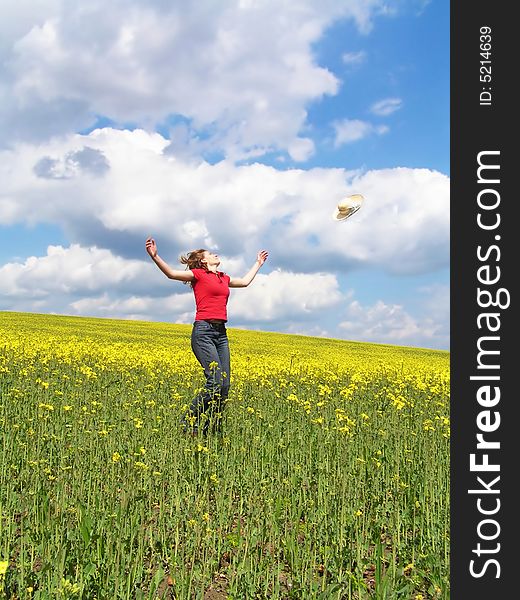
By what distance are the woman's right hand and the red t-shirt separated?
2.34ft

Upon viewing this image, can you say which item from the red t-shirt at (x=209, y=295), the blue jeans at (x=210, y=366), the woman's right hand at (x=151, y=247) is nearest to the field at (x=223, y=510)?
the blue jeans at (x=210, y=366)

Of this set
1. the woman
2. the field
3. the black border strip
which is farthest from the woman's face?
the black border strip

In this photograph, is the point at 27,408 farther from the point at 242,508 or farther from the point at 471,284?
the point at 471,284

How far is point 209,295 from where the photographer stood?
7.91 m

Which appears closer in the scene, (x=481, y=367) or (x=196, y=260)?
(x=481, y=367)

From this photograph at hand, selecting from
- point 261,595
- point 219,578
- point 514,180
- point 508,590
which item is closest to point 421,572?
point 508,590

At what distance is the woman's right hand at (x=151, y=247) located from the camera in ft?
24.4

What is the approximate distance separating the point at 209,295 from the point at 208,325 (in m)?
0.38

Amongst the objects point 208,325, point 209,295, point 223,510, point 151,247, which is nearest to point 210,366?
point 208,325

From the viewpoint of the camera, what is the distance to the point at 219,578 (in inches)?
168

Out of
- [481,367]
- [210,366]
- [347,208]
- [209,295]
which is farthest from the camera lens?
[209,295]

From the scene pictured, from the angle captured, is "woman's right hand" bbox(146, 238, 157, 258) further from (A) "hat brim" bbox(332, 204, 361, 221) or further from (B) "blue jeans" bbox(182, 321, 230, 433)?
(A) "hat brim" bbox(332, 204, 361, 221)

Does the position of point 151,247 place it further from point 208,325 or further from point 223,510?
point 223,510

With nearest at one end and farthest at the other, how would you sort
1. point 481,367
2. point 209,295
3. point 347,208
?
point 481,367 < point 347,208 < point 209,295
